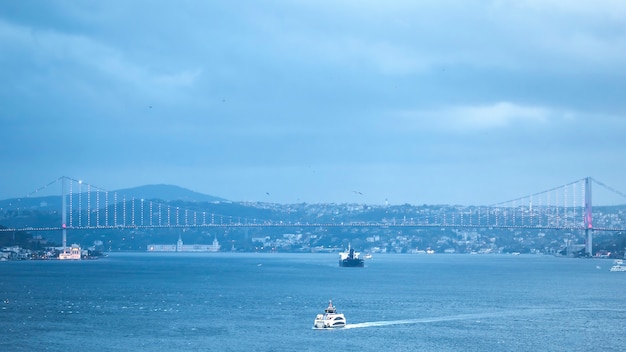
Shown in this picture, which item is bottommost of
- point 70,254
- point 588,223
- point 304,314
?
point 70,254

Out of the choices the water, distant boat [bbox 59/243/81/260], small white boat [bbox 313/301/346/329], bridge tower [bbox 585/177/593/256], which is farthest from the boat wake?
distant boat [bbox 59/243/81/260]

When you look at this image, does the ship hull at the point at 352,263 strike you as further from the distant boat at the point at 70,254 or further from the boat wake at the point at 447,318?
the boat wake at the point at 447,318

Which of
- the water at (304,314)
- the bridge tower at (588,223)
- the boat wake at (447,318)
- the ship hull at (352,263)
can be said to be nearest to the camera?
the water at (304,314)

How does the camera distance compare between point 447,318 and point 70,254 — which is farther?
point 70,254

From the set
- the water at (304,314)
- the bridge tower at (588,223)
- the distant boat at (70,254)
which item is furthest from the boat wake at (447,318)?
the distant boat at (70,254)

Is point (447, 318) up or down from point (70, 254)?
up

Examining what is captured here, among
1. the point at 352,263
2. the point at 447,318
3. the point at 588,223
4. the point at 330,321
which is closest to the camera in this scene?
the point at 330,321

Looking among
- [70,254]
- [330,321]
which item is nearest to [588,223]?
[70,254]

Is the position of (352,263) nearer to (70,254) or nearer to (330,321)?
(70,254)
